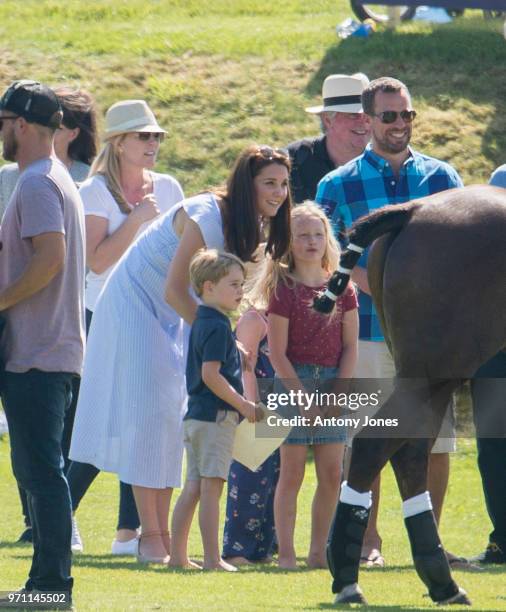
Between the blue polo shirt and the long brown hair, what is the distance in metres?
0.41

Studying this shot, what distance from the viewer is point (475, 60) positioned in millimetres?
19219

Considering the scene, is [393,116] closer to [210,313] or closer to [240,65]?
[210,313]

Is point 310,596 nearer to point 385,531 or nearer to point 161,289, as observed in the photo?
point 161,289

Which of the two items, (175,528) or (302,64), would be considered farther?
(302,64)

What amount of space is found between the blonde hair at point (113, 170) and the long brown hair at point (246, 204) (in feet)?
3.29

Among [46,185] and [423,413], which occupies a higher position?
[46,185]

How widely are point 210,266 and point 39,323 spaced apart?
Result: 4.69ft

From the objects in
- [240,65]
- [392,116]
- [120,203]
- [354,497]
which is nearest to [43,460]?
[354,497]

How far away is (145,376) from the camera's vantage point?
768 cm

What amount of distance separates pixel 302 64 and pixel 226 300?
12786 millimetres

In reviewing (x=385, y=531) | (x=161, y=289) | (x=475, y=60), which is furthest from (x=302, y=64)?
(x=161, y=289)

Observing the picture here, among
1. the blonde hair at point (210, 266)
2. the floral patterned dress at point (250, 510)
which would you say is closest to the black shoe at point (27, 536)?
the floral patterned dress at point (250, 510)

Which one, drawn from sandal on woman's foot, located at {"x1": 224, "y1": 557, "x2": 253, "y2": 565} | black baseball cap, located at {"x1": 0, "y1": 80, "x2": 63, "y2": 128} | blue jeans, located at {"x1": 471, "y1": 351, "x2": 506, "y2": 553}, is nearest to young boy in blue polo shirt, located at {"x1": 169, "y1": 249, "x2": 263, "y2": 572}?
sandal on woman's foot, located at {"x1": 224, "y1": 557, "x2": 253, "y2": 565}

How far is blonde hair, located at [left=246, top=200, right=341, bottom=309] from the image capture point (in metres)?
7.57
